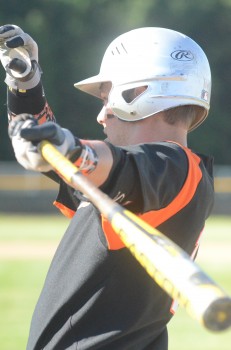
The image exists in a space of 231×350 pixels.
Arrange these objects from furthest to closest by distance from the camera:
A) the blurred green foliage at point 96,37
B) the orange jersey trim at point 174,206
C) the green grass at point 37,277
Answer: the blurred green foliage at point 96,37, the green grass at point 37,277, the orange jersey trim at point 174,206

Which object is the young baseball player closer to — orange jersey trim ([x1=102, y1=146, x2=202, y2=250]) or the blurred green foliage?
orange jersey trim ([x1=102, y1=146, x2=202, y2=250])

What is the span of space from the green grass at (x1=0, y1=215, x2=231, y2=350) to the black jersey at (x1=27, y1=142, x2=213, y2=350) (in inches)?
14.1

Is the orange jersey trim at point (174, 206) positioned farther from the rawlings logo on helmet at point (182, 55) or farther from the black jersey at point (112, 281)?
the rawlings logo on helmet at point (182, 55)

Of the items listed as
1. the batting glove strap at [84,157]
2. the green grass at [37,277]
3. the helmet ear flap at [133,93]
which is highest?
the batting glove strap at [84,157]

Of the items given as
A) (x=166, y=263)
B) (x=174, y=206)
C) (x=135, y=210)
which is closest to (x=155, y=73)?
(x=174, y=206)

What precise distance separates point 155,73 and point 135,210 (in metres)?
0.72

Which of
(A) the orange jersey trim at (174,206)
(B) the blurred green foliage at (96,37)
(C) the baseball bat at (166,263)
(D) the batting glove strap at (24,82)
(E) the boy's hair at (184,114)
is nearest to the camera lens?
(C) the baseball bat at (166,263)

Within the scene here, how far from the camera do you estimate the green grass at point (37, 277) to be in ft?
30.4

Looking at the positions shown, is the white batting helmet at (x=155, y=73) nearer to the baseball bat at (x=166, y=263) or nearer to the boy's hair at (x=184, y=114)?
the boy's hair at (x=184, y=114)

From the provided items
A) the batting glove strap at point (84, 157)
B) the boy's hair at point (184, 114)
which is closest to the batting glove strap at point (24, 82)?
the boy's hair at point (184, 114)

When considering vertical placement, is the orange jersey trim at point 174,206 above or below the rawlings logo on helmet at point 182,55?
below

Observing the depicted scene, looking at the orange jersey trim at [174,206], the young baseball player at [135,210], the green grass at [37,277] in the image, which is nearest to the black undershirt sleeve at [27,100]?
the young baseball player at [135,210]

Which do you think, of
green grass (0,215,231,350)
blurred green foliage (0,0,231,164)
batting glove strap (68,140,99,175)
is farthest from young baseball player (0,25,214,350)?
blurred green foliage (0,0,231,164)

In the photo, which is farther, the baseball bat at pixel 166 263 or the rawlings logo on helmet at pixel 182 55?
the rawlings logo on helmet at pixel 182 55
